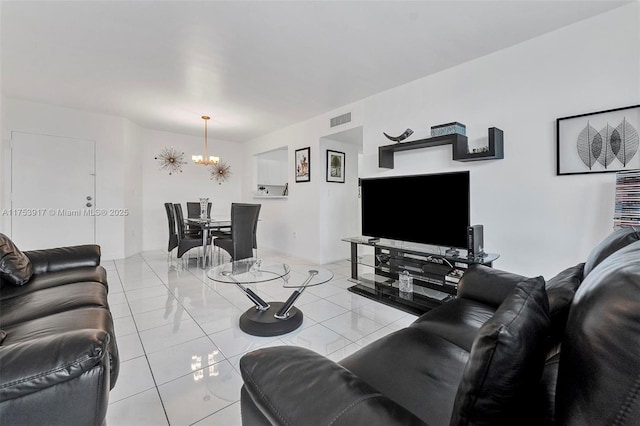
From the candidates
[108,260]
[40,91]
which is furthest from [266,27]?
[108,260]

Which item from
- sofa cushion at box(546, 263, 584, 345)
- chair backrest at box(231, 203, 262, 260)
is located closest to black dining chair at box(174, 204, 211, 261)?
chair backrest at box(231, 203, 262, 260)

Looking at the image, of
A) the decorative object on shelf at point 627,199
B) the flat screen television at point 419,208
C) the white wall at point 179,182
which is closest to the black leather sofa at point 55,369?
the flat screen television at point 419,208

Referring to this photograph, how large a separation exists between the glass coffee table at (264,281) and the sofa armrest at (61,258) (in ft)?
3.45

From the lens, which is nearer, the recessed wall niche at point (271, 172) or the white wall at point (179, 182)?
the white wall at point (179, 182)

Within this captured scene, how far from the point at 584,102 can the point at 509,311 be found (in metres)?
2.55

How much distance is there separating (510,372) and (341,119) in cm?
409

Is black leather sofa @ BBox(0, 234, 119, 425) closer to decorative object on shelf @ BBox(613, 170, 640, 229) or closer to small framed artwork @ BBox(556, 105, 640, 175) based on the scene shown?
decorative object on shelf @ BBox(613, 170, 640, 229)

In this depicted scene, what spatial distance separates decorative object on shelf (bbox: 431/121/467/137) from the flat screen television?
1.44ft

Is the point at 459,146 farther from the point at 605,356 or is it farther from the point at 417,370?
the point at 605,356

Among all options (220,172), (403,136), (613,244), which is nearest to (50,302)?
(613,244)

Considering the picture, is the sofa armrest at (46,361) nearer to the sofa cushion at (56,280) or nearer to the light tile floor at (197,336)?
the light tile floor at (197,336)

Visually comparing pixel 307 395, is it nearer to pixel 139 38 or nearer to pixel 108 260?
pixel 139 38

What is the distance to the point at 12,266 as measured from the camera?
6.02ft

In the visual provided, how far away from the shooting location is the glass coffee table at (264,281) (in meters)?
2.22
